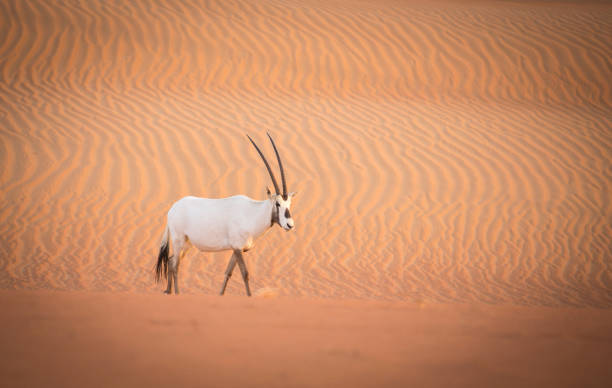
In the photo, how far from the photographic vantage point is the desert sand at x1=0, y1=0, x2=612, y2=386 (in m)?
3.24

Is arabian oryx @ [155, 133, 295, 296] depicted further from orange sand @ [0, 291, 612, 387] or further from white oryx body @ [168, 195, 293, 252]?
orange sand @ [0, 291, 612, 387]

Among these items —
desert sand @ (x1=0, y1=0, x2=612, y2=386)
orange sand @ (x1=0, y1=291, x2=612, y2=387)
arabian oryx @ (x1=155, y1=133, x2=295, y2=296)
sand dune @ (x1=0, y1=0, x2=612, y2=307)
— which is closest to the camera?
orange sand @ (x1=0, y1=291, x2=612, y2=387)

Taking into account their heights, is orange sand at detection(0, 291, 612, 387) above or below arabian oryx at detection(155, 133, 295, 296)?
below

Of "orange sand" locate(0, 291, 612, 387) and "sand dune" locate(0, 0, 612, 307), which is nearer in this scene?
"orange sand" locate(0, 291, 612, 387)

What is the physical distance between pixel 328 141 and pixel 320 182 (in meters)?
1.85

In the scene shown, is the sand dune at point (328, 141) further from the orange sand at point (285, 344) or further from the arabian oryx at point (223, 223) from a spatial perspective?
the orange sand at point (285, 344)

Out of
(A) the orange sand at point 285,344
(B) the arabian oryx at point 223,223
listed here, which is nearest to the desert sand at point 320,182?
(A) the orange sand at point 285,344

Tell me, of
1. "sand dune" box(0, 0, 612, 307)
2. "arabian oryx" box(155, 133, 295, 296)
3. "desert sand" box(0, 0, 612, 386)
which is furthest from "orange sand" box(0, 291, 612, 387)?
"sand dune" box(0, 0, 612, 307)

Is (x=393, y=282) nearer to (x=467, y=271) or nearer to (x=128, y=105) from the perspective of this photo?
(x=467, y=271)

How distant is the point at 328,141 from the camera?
1248 centimetres

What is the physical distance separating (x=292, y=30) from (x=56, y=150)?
955cm

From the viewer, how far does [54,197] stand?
32.3 feet

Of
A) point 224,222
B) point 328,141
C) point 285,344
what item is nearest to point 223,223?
point 224,222

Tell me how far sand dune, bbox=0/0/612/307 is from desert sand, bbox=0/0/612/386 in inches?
2.4
